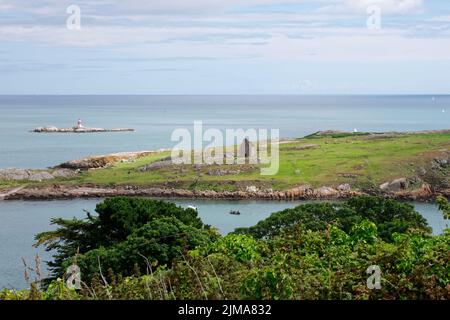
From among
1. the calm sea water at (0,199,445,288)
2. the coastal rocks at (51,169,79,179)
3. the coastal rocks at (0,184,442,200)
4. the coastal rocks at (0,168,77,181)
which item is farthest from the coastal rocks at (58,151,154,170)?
the calm sea water at (0,199,445,288)

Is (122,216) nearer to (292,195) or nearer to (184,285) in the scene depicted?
(184,285)

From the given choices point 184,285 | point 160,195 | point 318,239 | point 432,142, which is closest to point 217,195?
point 160,195

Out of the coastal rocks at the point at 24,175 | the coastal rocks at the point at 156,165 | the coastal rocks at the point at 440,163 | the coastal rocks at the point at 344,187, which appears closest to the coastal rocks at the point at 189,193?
the coastal rocks at the point at 344,187

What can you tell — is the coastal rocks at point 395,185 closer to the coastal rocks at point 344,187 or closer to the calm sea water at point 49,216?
the coastal rocks at point 344,187

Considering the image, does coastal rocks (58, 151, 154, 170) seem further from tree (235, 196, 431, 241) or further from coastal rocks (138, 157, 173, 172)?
tree (235, 196, 431, 241)

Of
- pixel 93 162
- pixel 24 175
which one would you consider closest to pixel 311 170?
pixel 93 162
